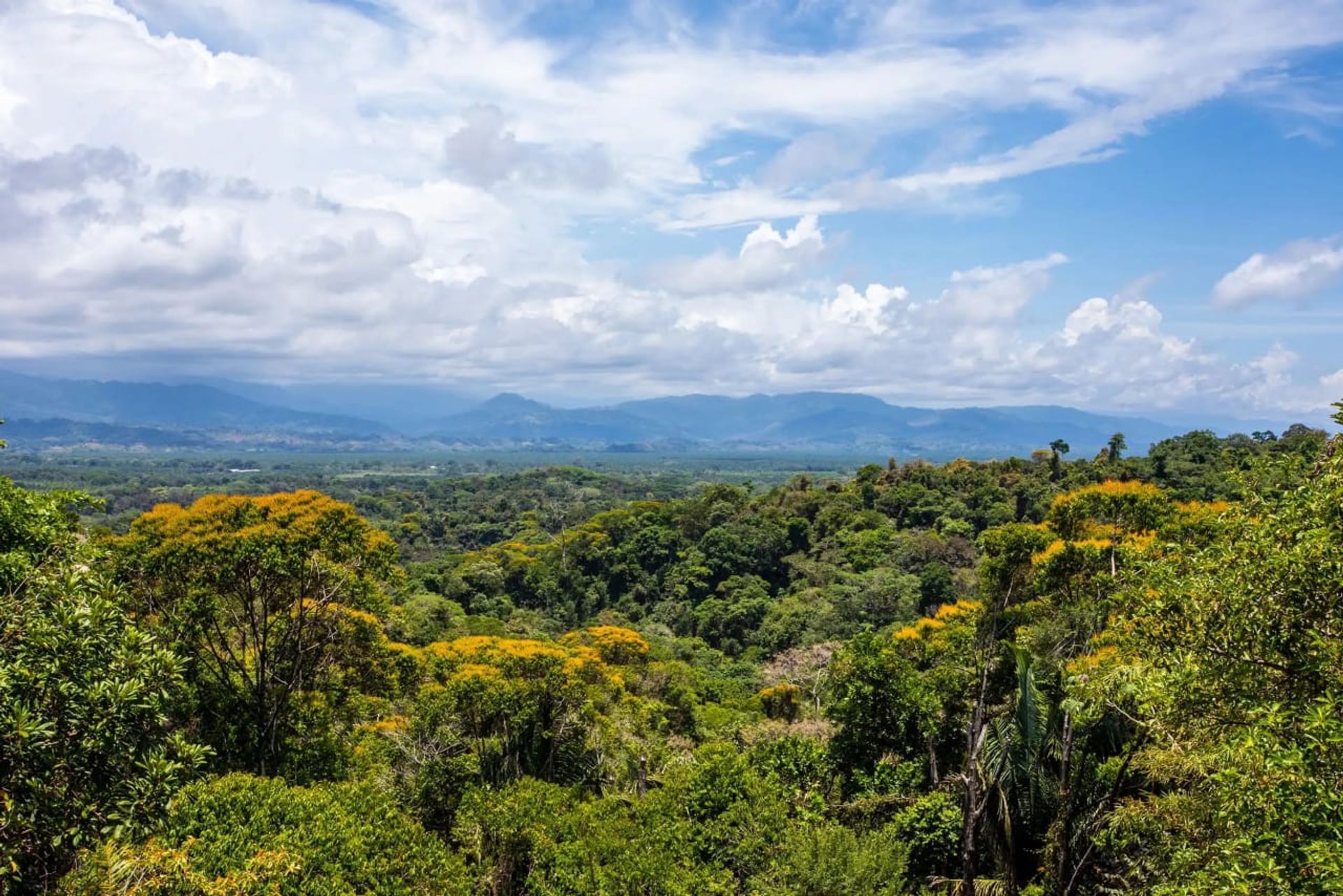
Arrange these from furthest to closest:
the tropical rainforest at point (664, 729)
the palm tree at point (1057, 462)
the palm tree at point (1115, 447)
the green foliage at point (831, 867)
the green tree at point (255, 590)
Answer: the palm tree at point (1057, 462) → the palm tree at point (1115, 447) → the green tree at point (255, 590) → the green foliage at point (831, 867) → the tropical rainforest at point (664, 729)

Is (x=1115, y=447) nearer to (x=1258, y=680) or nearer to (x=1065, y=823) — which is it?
(x=1065, y=823)

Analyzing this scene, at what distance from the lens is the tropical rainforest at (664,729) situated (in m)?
5.00

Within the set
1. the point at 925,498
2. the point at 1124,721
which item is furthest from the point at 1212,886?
the point at 925,498

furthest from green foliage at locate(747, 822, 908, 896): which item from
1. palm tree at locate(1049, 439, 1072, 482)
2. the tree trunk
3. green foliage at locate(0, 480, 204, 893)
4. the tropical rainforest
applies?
palm tree at locate(1049, 439, 1072, 482)

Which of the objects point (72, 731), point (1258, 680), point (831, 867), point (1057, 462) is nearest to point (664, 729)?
point (831, 867)

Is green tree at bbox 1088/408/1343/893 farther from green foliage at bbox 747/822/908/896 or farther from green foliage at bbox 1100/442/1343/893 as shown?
green foliage at bbox 747/822/908/896

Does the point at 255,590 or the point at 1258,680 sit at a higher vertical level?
the point at 1258,680

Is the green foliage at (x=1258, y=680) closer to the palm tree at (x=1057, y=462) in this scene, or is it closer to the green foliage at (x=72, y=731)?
the green foliage at (x=72, y=731)

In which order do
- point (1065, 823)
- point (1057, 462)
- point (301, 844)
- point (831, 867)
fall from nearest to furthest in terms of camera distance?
1. point (301, 844)
2. point (831, 867)
3. point (1065, 823)
4. point (1057, 462)

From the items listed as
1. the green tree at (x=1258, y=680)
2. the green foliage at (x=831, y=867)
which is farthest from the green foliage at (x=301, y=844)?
the green tree at (x=1258, y=680)

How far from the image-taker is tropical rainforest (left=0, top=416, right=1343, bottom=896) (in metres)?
5.00

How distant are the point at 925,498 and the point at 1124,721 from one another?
46112mm

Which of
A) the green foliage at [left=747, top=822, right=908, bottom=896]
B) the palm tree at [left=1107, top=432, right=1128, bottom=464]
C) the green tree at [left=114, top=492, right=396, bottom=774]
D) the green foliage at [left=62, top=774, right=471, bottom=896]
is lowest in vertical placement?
the green foliage at [left=747, top=822, right=908, bottom=896]

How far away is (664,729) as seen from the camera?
2130 cm
